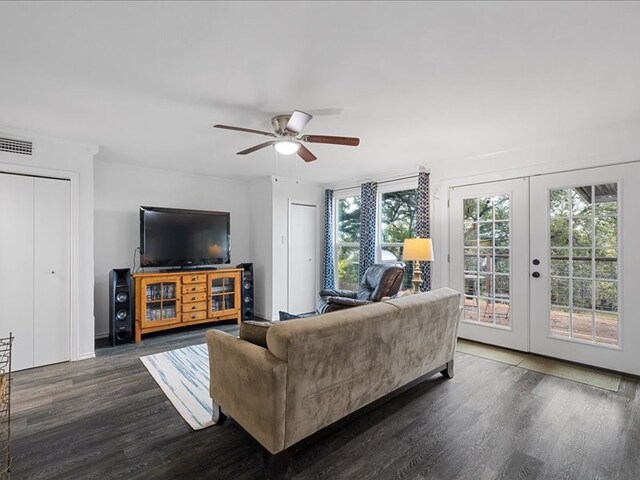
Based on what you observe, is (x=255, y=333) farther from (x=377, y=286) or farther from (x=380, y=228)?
(x=380, y=228)

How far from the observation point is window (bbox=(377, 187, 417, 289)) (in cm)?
495

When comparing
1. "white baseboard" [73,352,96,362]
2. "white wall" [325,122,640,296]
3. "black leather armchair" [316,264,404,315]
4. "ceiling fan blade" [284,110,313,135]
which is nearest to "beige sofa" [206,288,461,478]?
"black leather armchair" [316,264,404,315]

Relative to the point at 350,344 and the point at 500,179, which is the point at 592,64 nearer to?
the point at 500,179

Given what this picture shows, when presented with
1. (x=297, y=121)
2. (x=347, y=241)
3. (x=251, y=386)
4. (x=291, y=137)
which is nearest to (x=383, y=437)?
(x=251, y=386)

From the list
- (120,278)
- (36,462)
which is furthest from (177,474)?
(120,278)

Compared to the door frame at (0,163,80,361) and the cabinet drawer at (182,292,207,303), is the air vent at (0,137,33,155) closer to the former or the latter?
the door frame at (0,163,80,361)

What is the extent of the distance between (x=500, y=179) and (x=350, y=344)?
3069 millimetres

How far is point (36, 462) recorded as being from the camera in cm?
188

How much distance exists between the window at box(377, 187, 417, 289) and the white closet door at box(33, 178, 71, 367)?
4.19 m

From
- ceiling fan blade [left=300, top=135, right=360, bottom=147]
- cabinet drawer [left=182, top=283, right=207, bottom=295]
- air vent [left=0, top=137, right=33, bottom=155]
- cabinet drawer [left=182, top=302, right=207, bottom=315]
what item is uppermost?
air vent [left=0, top=137, right=33, bottom=155]

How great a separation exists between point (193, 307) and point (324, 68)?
3.79 metres

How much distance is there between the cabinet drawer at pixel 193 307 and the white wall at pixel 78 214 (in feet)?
3.69

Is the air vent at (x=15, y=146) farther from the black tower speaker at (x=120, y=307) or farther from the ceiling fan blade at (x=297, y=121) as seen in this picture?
the ceiling fan blade at (x=297, y=121)

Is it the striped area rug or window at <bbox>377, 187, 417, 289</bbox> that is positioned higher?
window at <bbox>377, 187, 417, 289</bbox>
